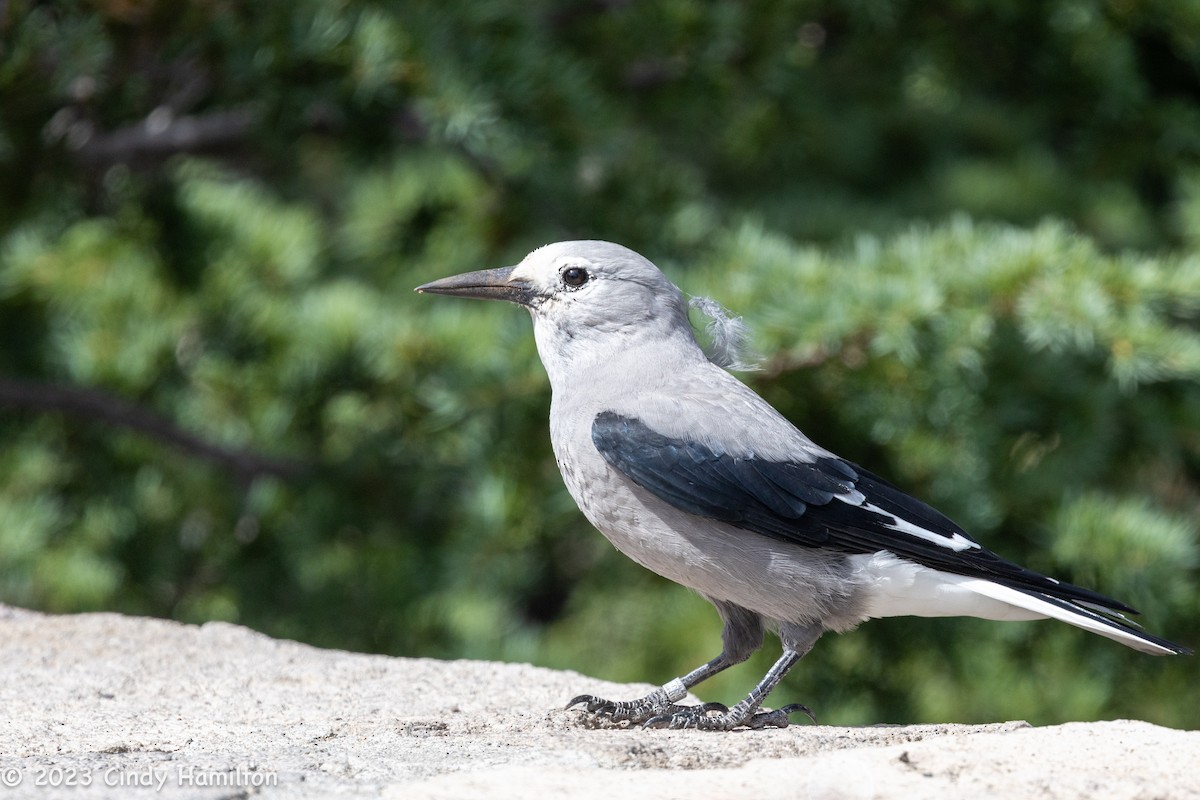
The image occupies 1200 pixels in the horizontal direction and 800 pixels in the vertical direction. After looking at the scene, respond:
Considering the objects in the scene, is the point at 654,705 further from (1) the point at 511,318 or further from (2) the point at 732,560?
(1) the point at 511,318

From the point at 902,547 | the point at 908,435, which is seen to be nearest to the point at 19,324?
the point at 908,435

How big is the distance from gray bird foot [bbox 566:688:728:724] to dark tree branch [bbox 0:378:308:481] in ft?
7.26

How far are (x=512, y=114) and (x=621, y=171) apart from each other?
0.88 meters

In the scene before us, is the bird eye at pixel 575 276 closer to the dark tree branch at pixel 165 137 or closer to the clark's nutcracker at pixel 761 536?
the clark's nutcracker at pixel 761 536

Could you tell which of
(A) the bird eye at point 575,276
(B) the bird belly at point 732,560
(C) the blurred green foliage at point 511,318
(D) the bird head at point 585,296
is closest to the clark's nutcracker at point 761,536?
(B) the bird belly at point 732,560

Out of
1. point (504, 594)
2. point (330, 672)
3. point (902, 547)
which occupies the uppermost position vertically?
point (902, 547)

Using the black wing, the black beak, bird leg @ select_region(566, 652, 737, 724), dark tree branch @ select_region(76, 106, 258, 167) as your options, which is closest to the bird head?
the black beak

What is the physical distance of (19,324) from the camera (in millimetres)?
5094

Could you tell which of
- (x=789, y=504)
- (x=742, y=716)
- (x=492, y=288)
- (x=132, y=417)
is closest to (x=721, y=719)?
(x=742, y=716)

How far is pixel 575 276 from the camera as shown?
10.9 feet

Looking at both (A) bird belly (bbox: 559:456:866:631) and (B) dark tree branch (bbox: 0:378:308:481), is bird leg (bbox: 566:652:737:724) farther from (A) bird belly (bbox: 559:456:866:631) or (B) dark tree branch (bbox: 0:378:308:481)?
(B) dark tree branch (bbox: 0:378:308:481)

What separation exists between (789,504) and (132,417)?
8.91 feet

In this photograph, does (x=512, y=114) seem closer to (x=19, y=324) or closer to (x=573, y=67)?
(x=573, y=67)

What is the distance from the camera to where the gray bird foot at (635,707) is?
2.72 meters
